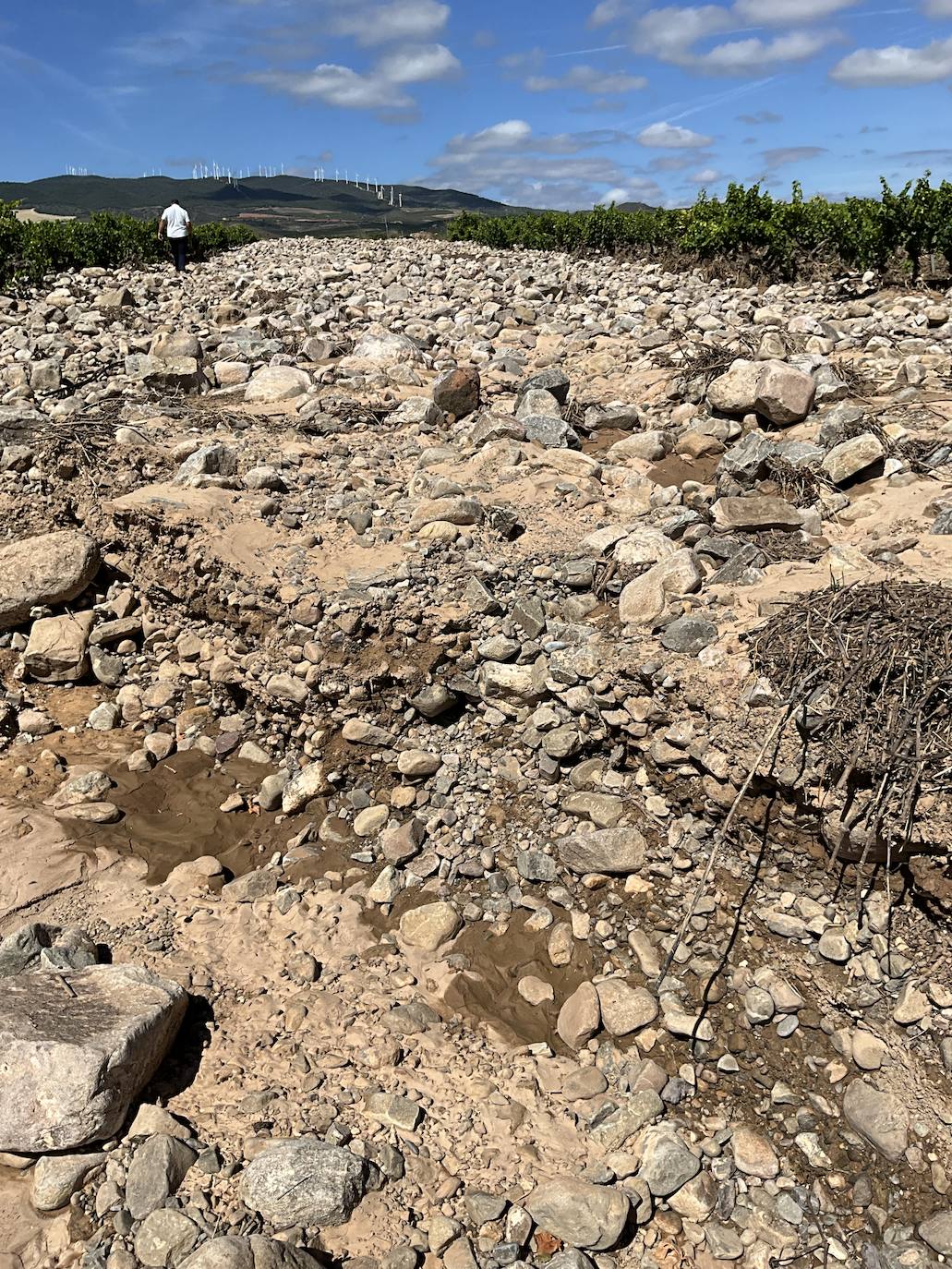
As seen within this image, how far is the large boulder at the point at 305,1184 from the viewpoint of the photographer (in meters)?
2.63

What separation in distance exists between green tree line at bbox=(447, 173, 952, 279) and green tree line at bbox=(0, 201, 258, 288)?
9.69 m

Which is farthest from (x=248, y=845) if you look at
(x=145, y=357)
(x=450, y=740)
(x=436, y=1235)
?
(x=145, y=357)

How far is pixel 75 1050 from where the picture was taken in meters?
2.79

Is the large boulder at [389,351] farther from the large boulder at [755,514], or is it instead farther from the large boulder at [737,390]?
the large boulder at [755,514]

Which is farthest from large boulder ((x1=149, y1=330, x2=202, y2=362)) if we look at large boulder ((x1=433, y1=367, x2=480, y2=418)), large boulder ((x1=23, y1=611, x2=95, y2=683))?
large boulder ((x1=23, y1=611, x2=95, y2=683))

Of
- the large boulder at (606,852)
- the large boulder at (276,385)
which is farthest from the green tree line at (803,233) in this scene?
the large boulder at (606,852)

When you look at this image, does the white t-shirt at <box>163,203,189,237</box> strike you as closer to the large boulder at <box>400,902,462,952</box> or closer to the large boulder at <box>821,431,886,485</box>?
the large boulder at <box>821,431,886,485</box>

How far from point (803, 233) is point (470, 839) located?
12594 mm

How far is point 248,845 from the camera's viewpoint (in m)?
4.47

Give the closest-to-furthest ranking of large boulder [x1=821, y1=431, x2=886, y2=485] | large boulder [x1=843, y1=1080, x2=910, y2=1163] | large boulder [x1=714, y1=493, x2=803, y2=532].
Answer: large boulder [x1=843, y1=1080, x2=910, y2=1163]
large boulder [x1=714, y1=493, x2=803, y2=532]
large boulder [x1=821, y1=431, x2=886, y2=485]

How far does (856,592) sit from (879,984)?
5.43 ft

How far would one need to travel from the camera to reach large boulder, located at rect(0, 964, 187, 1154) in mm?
2699

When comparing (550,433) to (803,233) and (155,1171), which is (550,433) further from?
(803,233)

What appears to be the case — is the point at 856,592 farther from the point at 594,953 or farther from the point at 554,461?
the point at 554,461
